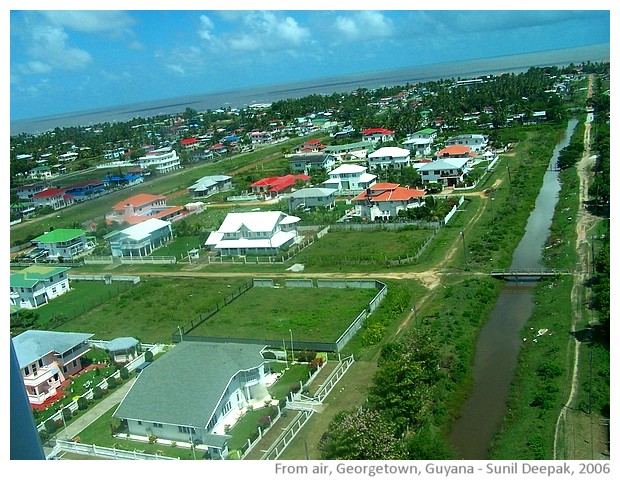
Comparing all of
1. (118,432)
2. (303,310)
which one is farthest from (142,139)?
(118,432)

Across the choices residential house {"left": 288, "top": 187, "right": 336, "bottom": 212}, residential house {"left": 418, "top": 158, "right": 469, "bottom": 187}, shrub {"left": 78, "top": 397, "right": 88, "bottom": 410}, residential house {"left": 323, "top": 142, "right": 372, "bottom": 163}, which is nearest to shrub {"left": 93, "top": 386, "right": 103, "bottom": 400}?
shrub {"left": 78, "top": 397, "right": 88, "bottom": 410}

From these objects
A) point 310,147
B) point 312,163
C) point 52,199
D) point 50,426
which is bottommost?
point 50,426

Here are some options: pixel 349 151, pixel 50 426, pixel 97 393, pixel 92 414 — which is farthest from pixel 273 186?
pixel 50 426

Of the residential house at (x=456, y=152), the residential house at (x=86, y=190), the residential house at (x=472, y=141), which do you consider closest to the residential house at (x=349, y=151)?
the residential house at (x=472, y=141)

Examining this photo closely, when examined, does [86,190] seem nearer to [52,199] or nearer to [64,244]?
[52,199]

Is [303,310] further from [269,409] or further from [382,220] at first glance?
[382,220]

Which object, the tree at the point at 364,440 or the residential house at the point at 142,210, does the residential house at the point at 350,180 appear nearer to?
the residential house at the point at 142,210

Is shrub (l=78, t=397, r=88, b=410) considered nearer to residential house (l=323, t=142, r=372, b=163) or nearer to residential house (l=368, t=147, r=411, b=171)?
residential house (l=368, t=147, r=411, b=171)
